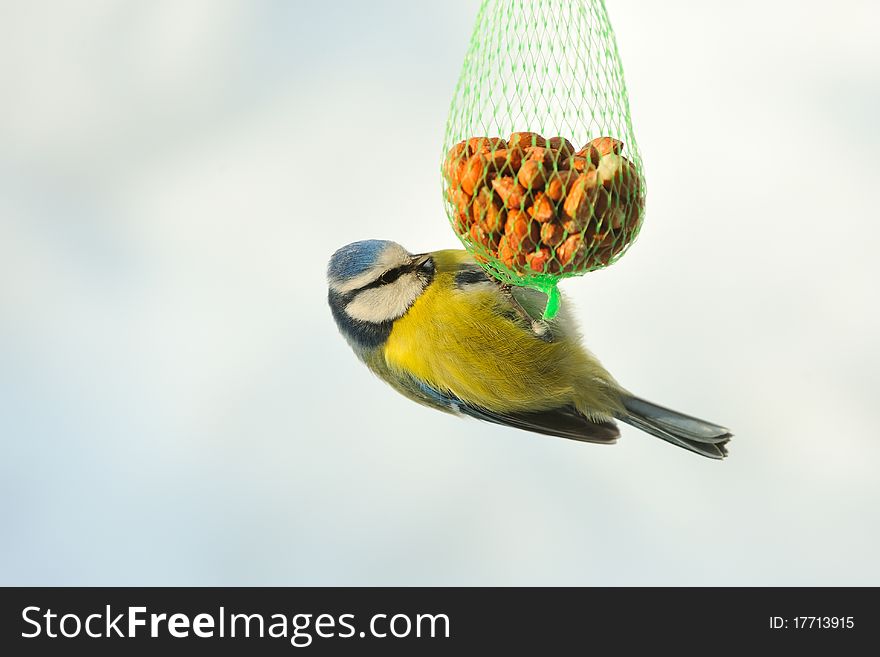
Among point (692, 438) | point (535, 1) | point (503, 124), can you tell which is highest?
point (535, 1)

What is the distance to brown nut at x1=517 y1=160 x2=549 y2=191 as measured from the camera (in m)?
1.50

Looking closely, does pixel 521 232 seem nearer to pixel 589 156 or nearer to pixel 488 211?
pixel 488 211

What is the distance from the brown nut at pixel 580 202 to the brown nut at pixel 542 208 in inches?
1.0

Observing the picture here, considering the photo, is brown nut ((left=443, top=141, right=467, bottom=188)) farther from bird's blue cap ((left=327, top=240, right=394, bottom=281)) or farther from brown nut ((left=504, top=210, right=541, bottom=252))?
bird's blue cap ((left=327, top=240, right=394, bottom=281))

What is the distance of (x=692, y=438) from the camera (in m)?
1.93

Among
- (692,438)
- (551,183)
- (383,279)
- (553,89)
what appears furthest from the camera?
(692,438)

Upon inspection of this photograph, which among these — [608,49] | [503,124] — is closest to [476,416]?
[503,124]

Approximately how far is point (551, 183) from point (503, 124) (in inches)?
8.4

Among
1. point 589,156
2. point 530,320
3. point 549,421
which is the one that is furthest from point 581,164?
point 549,421

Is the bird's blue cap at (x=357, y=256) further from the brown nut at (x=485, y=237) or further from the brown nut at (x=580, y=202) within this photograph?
the brown nut at (x=580, y=202)

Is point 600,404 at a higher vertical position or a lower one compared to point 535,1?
lower

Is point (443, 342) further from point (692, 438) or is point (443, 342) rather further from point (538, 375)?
point (692, 438)

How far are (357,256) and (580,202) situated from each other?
49cm

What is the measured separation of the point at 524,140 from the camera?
1559 mm
